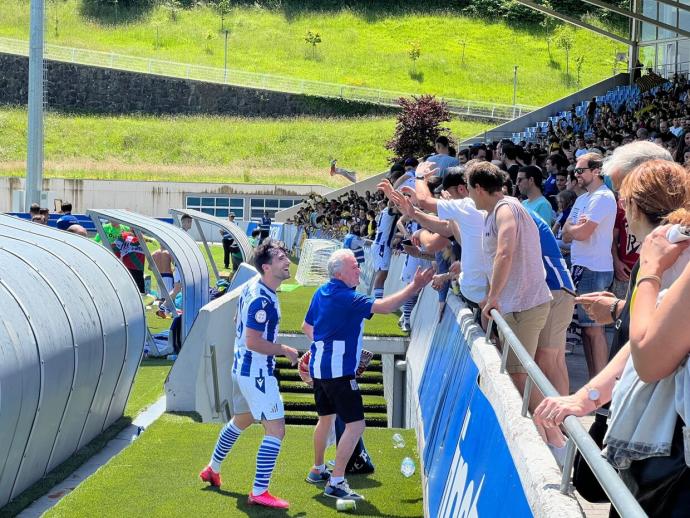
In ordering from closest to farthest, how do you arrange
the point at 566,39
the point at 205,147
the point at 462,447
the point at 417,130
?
the point at 462,447, the point at 417,130, the point at 205,147, the point at 566,39

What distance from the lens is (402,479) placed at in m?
9.13

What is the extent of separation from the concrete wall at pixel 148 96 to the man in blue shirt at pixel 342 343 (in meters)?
67.8

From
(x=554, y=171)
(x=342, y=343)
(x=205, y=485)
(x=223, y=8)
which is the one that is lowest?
(x=205, y=485)

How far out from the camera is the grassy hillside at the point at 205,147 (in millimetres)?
63281

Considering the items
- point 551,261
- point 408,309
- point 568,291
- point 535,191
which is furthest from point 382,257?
point 568,291

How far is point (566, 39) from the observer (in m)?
94.6

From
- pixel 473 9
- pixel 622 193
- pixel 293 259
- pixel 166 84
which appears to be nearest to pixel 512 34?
pixel 473 9

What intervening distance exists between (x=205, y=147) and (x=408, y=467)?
60593mm

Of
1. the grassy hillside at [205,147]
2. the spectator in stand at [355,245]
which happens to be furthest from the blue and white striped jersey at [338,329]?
the grassy hillside at [205,147]

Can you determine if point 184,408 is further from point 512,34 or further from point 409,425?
point 512,34

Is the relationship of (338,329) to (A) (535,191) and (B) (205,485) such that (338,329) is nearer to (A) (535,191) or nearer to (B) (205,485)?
(B) (205,485)

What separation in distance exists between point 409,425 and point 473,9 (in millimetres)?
93188

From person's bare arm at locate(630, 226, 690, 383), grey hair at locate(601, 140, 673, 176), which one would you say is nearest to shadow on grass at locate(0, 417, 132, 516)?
grey hair at locate(601, 140, 673, 176)

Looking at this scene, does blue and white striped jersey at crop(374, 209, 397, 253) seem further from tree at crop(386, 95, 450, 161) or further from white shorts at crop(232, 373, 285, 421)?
tree at crop(386, 95, 450, 161)
